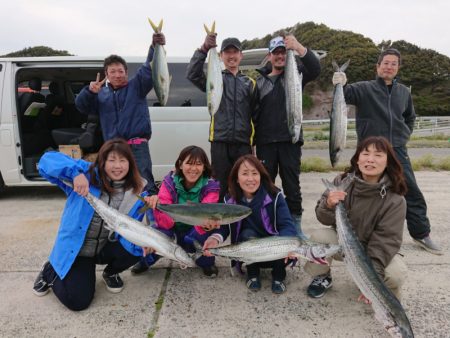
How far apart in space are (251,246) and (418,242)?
2262mm

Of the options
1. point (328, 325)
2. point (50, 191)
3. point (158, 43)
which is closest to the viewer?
point (328, 325)

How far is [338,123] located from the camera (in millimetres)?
3199

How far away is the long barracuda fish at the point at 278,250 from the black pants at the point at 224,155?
3.39ft

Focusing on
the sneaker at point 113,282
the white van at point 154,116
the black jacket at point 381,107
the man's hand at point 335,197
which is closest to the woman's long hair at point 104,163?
the sneaker at point 113,282

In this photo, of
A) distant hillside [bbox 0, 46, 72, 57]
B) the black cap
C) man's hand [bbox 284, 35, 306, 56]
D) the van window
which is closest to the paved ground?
man's hand [bbox 284, 35, 306, 56]

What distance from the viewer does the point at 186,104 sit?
533cm

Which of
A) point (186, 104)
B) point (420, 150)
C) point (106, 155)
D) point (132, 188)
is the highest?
point (186, 104)

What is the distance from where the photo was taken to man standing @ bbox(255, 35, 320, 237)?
3639 mm

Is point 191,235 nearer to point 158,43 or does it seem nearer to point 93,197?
point 93,197

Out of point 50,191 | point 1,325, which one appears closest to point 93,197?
point 1,325

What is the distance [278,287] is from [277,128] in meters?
1.60

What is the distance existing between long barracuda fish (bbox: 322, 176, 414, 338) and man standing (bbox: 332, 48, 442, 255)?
1.57 m

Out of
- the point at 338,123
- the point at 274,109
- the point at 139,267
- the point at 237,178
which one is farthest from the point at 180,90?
the point at 139,267

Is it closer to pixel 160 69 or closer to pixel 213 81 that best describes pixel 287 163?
pixel 213 81
